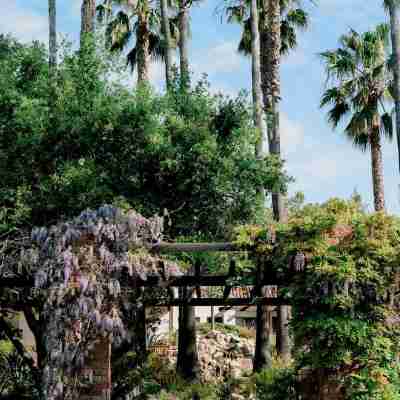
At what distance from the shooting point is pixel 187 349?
14.0m

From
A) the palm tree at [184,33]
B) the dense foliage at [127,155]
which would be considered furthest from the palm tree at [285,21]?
the dense foliage at [127,155]

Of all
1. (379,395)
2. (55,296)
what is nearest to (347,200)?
(379,395)

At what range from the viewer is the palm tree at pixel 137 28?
20.0m

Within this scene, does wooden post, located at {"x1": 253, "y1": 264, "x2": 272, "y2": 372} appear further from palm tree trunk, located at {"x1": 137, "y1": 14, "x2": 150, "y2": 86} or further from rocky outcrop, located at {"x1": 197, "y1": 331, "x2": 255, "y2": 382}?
palm tree trunk, located at {"x1": 137, "y1": 14, "x2": 150, "y2": 86}

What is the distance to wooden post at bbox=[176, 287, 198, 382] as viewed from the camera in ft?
45.2

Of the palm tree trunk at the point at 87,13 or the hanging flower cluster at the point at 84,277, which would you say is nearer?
the hanging flower cluster at the point at 84,277

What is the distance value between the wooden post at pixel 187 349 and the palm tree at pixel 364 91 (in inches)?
281

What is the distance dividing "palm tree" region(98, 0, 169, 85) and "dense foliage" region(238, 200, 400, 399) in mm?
13239

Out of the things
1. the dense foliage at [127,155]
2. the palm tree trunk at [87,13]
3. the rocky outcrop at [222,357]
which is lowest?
the rocky outcrop at [222,357]

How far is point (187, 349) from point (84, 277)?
7011mm

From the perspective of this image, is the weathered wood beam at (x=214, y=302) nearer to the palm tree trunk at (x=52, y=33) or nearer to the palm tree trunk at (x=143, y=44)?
the palm tree trunk at (x=52, y=33)

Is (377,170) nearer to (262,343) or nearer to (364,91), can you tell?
(364,91)

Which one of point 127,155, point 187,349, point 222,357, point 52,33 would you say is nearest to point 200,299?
point 127,155

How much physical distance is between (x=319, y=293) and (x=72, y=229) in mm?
2906
